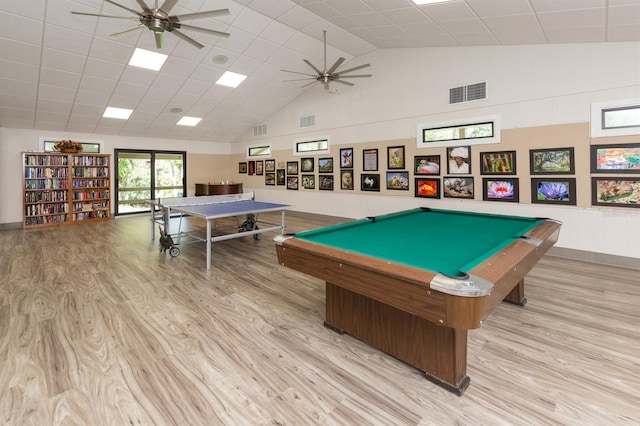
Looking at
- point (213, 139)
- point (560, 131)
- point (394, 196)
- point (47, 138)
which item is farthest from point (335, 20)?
point (47, 138)

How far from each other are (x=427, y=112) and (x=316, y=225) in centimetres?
362

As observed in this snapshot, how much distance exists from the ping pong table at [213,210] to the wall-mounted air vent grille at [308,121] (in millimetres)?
3198

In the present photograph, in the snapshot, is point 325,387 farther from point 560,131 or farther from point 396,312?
point 560,131

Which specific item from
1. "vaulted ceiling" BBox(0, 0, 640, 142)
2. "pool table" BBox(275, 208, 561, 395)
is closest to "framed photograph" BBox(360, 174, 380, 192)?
"vaulted ceiling" BBox(0, 0, 640, 142)

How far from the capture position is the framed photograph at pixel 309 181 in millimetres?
8891

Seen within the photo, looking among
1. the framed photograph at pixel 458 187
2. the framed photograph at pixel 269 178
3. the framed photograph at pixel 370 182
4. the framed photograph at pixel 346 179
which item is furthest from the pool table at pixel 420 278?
the framed photograph at pixel 269 178

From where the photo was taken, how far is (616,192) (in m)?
4.39

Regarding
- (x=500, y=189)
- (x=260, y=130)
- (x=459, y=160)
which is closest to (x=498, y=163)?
(x=500, y=189)

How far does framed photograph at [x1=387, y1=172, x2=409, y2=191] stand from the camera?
6777 mm

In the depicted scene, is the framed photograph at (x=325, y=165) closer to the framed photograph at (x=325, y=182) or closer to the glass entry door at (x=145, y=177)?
the framed photograph at (x=325, y=182)

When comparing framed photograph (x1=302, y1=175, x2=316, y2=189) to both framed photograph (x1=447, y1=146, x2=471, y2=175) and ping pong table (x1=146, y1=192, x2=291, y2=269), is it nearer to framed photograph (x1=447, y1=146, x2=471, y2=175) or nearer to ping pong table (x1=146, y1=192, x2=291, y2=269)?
ping pong table (x1=146, y1=192, x2=291, y2=269)

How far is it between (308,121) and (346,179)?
2.27 metres

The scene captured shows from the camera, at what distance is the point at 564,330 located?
8.54ft

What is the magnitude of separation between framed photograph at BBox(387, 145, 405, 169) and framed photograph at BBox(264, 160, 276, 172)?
4.38m
